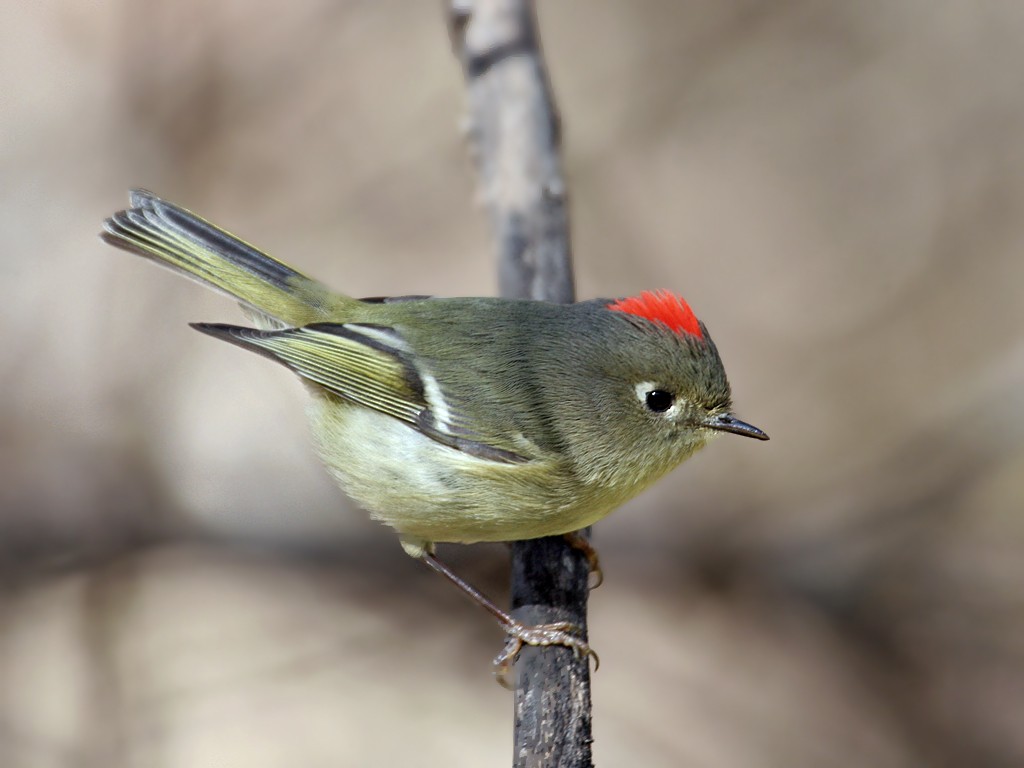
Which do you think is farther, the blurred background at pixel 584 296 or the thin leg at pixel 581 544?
the blurred background at pixel 584 296

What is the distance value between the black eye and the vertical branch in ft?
1.16

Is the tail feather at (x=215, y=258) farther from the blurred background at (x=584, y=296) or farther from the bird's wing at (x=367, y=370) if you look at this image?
the blurred background at (x=584, y=296)

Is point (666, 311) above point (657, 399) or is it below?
above

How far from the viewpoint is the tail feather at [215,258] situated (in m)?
2.44

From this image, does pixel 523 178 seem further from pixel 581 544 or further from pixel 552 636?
pixel 552 636

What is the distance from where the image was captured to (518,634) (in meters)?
2.12

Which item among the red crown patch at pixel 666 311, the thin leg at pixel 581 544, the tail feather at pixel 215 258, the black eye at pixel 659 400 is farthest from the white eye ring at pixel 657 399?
the tail feather at pixel 215 258

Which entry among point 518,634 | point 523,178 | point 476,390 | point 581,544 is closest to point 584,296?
point 523,178

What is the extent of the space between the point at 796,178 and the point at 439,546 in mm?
2146

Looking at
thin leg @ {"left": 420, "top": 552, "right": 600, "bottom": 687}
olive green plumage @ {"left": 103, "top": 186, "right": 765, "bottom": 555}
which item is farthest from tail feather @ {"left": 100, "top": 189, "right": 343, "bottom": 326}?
thin leg @ {"left": 420, "top": 552, "right": 600, "bottom": 687}

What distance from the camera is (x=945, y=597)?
345 centimetres

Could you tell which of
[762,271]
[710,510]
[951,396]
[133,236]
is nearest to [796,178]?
[762,271]

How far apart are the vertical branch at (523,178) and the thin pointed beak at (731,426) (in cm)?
40

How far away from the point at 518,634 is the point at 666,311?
2.42 ft
